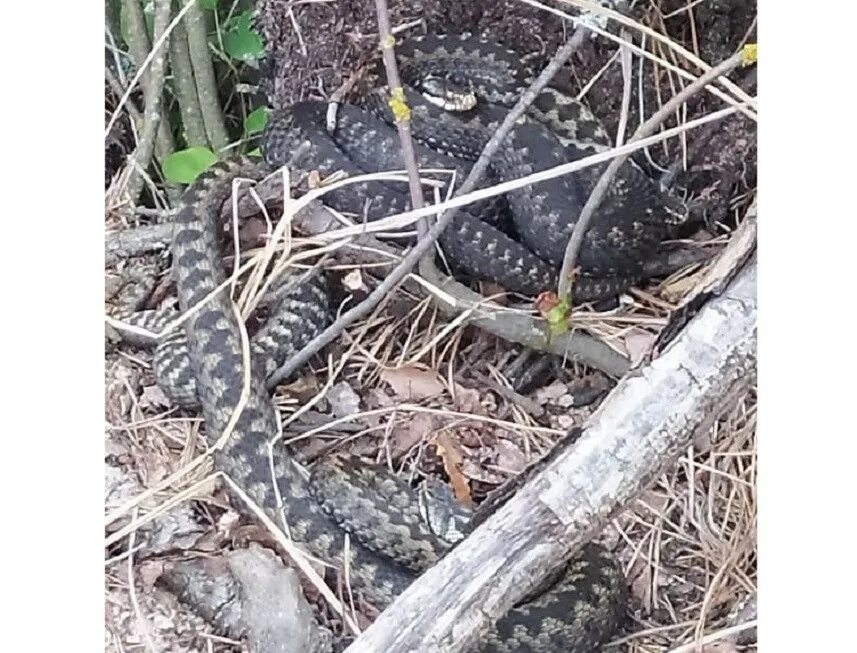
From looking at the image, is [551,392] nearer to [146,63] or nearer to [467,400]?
[467,400]

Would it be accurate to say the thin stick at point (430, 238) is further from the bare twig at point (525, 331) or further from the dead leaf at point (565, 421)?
the dead leaf at point (565, 421)

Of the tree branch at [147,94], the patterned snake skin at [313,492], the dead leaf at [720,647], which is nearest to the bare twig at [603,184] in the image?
the patterned snake skin at [313,492]

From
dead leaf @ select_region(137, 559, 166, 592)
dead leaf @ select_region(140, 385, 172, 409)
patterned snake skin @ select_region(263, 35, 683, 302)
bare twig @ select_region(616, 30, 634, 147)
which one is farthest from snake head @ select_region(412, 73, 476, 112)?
dead leaf @ select_region(137, 559, 166, 592)

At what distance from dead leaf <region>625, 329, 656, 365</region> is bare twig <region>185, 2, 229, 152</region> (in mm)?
602

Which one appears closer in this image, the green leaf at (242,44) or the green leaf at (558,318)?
the green leaf at (558,318)

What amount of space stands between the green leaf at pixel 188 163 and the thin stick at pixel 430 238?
284 millimetres

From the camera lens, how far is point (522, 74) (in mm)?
1500

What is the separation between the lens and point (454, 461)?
142cm

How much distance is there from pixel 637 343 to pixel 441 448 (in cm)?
28

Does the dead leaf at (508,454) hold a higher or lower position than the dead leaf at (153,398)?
lower

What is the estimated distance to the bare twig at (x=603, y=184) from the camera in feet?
4.46

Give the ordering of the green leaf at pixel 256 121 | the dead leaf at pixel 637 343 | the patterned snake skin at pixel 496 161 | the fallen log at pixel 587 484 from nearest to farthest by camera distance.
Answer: the fallen log at pixel 587 484 → the dead leaf at pixel 637 343 → the patterned snake skin at pixel 496 161 → the green leaf at pixel 256 121
